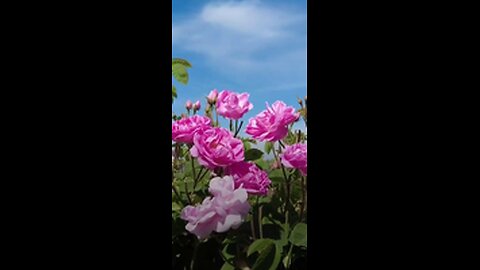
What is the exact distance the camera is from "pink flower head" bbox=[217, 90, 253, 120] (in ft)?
3.81

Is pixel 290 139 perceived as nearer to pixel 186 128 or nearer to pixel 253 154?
pixel 253 154

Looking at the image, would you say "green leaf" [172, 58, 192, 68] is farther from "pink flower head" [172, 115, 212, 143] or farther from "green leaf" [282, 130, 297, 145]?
"green leaf" [282, 130, 297, 145]

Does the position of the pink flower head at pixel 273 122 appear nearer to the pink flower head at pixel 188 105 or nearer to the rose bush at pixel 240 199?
the rose bush at pixel 240 199

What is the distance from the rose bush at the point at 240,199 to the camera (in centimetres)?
97

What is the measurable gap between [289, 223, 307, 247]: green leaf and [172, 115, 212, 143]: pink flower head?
274mm

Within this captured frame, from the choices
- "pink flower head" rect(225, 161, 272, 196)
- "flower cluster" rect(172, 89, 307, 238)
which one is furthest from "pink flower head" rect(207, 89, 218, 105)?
"pink flower head" rect(225, 161, 272, 196)

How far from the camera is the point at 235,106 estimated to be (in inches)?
45.7

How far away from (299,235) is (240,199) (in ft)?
0.44

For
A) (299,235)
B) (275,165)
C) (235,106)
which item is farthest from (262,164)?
(299,235)

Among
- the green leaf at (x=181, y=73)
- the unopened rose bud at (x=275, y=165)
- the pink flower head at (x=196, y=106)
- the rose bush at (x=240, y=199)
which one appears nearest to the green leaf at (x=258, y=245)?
the rose bush at (x=240, y=199)
